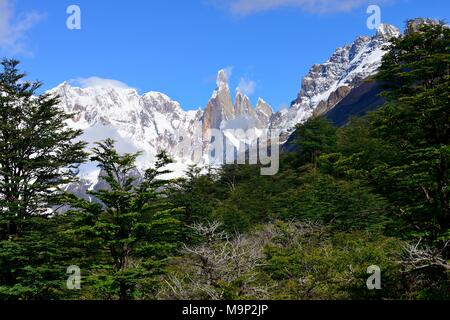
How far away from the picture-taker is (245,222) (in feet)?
134

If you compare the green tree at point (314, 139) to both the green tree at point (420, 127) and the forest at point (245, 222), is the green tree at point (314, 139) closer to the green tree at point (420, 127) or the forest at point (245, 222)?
the forest at point (245, 222)

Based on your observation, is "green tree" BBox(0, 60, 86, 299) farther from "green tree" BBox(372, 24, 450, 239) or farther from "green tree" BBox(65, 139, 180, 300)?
"green tree" BBox(372, 24, 450, 239)

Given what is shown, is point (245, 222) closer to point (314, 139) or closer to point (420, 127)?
point (420, 127)

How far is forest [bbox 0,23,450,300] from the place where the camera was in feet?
51.8

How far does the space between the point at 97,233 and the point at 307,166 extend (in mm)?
41585

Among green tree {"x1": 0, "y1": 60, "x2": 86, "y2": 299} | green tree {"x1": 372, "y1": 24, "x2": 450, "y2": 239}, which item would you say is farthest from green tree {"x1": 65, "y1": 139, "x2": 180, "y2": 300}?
green tree {"x1": 372, "y1": 24, "x2": 450, "y2": 239}

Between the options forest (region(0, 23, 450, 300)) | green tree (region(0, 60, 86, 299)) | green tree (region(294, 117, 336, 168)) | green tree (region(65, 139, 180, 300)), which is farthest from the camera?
green tree (region(294, 117, 336, 168))

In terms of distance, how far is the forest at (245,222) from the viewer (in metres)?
15.8

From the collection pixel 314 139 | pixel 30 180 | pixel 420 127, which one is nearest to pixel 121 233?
pixel 30 180

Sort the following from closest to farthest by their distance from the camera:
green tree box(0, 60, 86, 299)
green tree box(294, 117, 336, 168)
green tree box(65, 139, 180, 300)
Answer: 1. green tree box(65, 139, 180, 300)
2. green tree box(0, 60, 86, 299)
3. green tree box(294, 117, 336, 168)

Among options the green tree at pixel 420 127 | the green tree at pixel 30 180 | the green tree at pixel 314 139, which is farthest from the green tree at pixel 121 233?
the green tree at pixel 314 139
